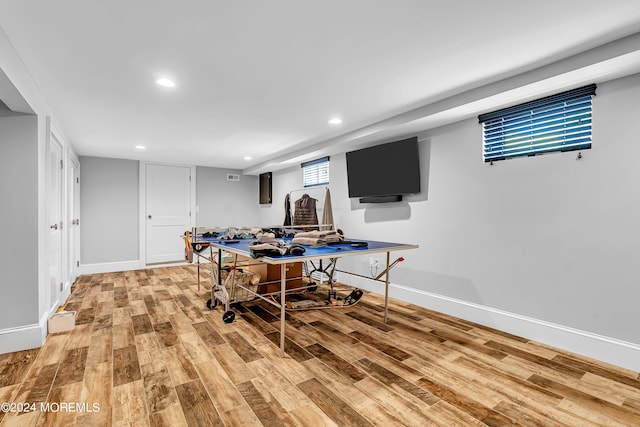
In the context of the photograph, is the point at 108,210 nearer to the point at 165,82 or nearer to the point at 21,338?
the point at 21,338

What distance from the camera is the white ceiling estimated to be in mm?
1688

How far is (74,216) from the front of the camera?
507cm

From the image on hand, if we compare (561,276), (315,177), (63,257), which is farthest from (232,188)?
(561,276)

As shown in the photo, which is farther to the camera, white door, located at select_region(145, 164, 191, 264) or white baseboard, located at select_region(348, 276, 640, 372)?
white door, located at select_region(145, 164, 191, 264)

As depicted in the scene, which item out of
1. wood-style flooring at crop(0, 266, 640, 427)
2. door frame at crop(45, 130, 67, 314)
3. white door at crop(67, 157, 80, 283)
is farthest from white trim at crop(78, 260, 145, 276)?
wood-style flooring at crop(0, 266, 640, 427)

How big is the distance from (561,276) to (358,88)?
250cm

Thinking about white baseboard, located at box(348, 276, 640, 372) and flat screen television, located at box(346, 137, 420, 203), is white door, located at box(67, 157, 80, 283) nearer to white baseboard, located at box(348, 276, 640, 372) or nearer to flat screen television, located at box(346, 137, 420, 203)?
flat screen television, located at box(346, 137, 420, 203)

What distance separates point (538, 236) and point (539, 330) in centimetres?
87

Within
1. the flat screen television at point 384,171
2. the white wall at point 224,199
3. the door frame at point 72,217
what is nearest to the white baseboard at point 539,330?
the flat screen television at point 384,171

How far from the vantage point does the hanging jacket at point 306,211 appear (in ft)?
17.8

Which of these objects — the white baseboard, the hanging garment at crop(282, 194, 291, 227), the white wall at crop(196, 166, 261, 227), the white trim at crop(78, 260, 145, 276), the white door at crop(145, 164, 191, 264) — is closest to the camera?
the white baseboard

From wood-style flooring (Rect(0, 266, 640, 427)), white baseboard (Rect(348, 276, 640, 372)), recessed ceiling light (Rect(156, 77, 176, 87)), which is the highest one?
recessed ceiling light (Rect(156, 77, 176, 87))

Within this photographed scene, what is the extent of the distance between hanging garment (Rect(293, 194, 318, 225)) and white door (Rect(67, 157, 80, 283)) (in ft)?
11.8

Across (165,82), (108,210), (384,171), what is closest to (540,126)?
(384,171)
